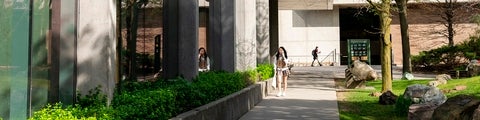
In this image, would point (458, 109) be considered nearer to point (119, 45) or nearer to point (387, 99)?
point (119, 45)

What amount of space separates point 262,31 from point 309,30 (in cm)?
2261

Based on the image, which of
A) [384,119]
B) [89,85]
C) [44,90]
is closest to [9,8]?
[44,90]

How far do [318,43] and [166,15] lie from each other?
35037 mm

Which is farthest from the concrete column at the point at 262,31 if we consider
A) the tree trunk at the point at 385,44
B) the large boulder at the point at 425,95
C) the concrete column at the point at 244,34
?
the large boulder at the point at 425,95

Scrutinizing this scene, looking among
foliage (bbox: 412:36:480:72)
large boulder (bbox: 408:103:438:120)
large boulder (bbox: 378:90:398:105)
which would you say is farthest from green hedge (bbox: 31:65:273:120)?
foliage (bbox: 412:36:480:72)

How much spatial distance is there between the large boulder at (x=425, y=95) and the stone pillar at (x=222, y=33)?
→ 20.6ft

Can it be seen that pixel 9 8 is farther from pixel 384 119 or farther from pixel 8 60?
pixel 384 119

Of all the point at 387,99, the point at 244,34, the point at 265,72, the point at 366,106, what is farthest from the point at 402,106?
the point at 265,72

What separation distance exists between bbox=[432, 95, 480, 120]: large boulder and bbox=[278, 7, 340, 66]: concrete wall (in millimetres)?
37352

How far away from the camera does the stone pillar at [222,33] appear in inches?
639

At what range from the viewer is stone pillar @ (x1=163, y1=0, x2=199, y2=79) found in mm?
11133

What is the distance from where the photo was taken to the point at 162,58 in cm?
1162

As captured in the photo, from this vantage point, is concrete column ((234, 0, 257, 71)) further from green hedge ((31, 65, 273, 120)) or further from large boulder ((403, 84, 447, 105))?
large boulder ((403, 84, 447, 105))

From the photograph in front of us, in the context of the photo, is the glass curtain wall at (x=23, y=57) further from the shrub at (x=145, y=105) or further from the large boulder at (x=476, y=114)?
the large boulder at (x=476, y=114)
